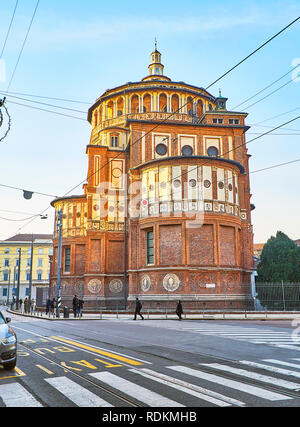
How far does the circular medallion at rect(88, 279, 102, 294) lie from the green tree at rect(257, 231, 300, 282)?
1881 centimetres

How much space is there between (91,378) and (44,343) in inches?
250

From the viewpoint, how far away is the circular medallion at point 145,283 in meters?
33.3

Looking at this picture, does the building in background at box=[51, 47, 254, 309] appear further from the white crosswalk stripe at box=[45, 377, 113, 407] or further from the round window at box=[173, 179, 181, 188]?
the white crosswalk stripe at box=[45, 377, 113, 407]

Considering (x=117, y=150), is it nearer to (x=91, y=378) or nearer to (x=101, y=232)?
(x=101, y=232)

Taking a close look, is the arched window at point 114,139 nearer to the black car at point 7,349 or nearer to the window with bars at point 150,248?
the window with bars at point 150,248

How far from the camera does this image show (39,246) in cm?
8594

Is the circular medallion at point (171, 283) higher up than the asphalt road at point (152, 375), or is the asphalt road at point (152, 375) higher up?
the circular medallion at point (171, 283)

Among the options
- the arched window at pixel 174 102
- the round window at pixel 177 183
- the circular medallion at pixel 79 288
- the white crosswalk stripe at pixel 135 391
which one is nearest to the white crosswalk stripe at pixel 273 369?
the white crosswalk stripe at pixel 135 391

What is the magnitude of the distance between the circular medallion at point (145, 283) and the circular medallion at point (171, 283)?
5.52 ft

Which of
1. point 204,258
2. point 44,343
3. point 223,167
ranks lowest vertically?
point 44,343

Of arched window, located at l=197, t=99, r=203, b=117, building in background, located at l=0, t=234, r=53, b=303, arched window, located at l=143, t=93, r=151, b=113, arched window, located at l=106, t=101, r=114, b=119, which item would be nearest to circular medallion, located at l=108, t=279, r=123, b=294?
arched window, located at l=143, t=93, r=151, b=113

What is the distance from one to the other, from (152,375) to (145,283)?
26.0 meters

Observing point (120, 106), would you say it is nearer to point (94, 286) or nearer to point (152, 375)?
point (94, 286)
